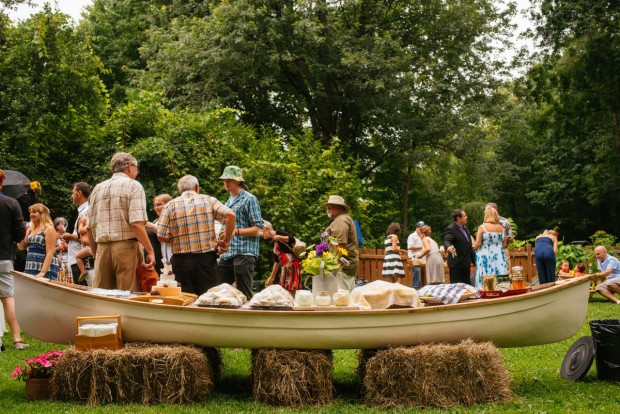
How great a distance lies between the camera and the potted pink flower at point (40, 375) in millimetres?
5777

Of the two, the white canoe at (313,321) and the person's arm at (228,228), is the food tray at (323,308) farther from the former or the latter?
the person's arm at (228,228)

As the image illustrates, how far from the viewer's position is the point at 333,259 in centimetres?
719

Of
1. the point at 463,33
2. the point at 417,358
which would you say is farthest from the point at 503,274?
the point at 463,33

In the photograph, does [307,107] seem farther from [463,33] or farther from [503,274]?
[503,274]

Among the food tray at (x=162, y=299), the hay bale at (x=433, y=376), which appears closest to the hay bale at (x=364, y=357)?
the hay bale at (x=433, y=376)

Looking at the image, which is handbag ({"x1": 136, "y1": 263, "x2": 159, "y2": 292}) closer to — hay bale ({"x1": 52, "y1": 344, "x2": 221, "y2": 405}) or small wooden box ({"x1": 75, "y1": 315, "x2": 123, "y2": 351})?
small wooden box ({"x1": 75, "y1": 315, "x2": 123, "y2": 351})

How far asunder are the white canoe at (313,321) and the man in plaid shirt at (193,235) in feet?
3.42

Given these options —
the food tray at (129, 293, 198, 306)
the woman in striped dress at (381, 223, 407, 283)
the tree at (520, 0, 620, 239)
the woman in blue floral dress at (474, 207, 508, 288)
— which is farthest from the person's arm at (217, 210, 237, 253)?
the tree at (520, 0, 620, 239)

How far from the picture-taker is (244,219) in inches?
309

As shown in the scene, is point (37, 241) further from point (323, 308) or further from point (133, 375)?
point (323, 308)

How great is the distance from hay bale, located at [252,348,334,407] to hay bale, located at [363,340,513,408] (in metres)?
0.35

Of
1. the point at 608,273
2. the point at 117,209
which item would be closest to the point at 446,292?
the point at 117,209

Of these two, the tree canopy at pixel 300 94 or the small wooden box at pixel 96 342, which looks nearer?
the small wooden box at pixel 96 342

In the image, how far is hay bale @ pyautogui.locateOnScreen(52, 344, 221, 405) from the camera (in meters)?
5.56
